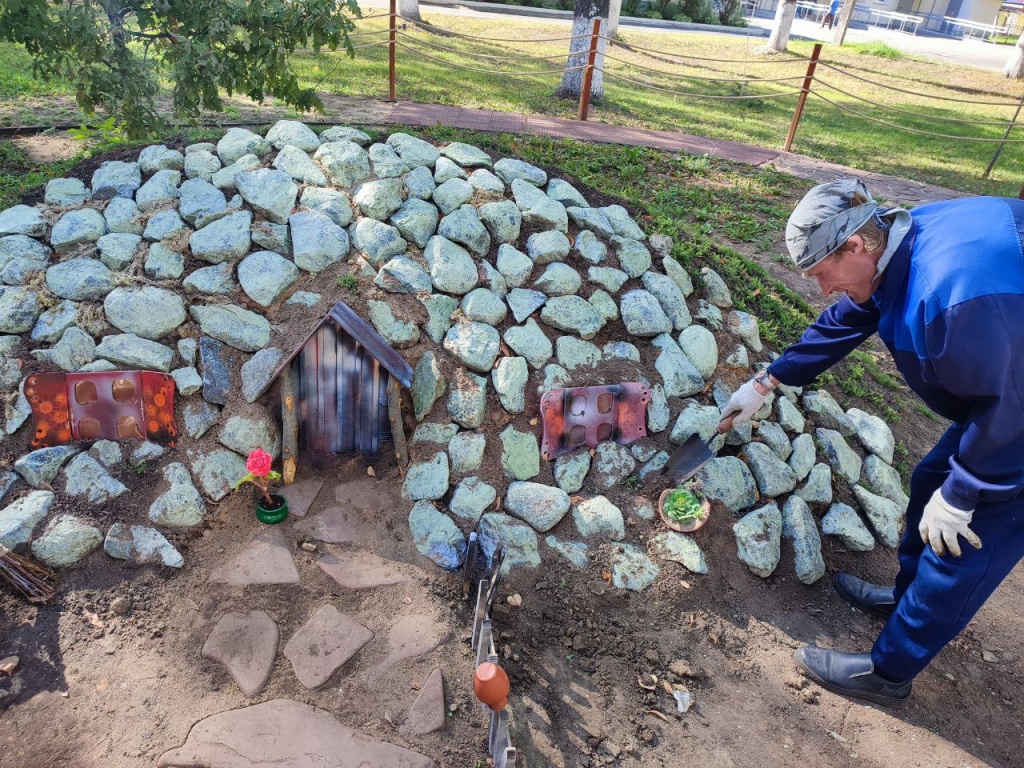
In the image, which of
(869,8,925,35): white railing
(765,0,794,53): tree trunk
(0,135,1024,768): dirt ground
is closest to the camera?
(0,135,1024,768): dirt ground

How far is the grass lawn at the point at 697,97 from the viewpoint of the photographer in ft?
30.5

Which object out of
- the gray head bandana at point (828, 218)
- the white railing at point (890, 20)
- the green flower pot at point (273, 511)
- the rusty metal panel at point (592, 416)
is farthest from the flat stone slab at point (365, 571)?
the white railing at point (890, 20)

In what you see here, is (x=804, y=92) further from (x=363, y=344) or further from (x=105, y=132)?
(x=105, y=132)

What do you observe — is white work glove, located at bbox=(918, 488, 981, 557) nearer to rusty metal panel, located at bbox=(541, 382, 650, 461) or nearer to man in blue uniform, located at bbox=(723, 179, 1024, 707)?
man in blue uniform, located at bbox=(723, 179, 1024, 707)

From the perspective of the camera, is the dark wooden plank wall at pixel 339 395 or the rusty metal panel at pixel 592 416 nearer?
the dark wooden plank wall at pixel 339 395

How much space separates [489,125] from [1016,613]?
653cm

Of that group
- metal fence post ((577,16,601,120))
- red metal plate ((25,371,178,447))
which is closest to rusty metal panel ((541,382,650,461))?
red metal plate ((25,371,178,447))

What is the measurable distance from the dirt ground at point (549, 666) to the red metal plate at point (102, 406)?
0.31 meters

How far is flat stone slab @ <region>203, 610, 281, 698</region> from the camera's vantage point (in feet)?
10.1

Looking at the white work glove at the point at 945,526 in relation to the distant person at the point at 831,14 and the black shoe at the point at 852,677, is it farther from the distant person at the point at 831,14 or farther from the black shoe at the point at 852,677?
the distant person at the point at 831,14

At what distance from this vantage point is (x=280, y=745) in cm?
281

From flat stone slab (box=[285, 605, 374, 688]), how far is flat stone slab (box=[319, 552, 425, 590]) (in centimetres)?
18

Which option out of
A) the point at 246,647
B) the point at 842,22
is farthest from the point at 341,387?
the point at 842,22

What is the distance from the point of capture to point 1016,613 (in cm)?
392
